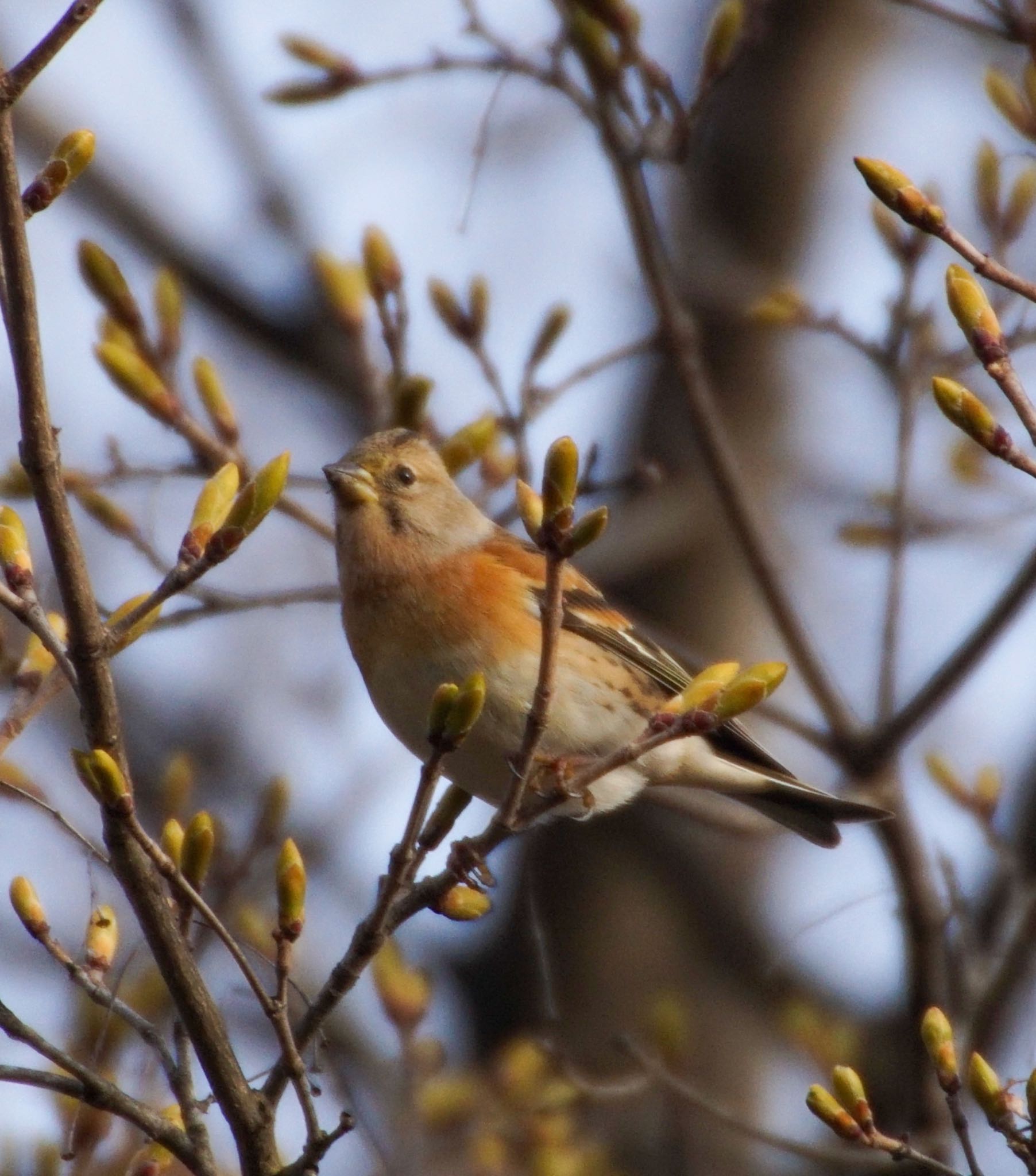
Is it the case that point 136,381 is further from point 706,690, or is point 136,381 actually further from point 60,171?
point 706,690

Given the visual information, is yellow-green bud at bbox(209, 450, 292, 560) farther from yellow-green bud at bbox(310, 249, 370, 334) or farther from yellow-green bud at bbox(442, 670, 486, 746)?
yellow-green bud at bbox(310, 249, 370, 334)

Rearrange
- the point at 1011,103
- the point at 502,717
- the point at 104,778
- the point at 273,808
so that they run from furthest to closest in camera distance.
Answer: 1. the point at 502,717
2. the point at 1011,103
3. the point at 273,808
4. the point at 104,778

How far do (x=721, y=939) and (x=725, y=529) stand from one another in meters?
2.41

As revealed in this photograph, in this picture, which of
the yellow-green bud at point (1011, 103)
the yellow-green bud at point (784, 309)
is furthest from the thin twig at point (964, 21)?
the yellow-green bud at point (784, 309)

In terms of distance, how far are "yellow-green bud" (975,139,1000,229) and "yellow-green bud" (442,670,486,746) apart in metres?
3.41

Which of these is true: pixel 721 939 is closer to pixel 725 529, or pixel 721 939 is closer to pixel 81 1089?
pixel 725 529

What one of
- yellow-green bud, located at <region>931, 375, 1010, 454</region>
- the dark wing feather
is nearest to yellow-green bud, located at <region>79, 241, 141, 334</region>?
the dark wing feather

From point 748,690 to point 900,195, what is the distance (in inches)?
37.9

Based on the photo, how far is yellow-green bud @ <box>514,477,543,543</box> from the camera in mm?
2867

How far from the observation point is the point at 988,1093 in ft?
10.1

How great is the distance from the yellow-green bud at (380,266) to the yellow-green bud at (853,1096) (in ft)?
10.0

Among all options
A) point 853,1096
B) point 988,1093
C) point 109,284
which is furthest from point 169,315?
point 988,1093

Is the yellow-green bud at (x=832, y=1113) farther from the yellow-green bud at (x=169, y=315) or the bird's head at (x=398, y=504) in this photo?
the yellow-green bud at (x=169, y=315)

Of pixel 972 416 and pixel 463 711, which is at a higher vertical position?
pixel 972 416
